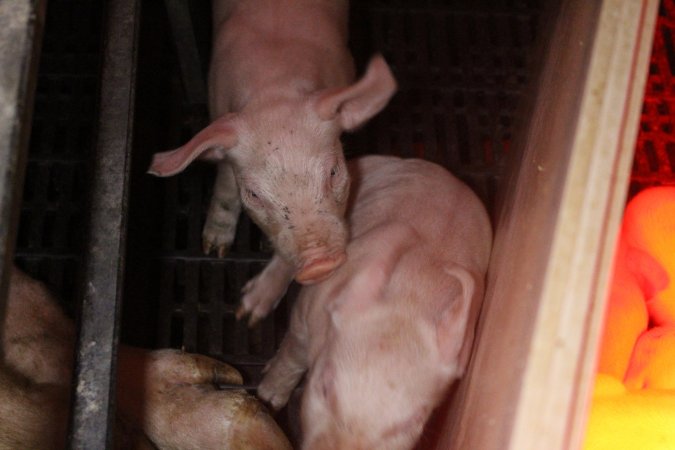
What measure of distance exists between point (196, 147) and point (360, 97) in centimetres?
50

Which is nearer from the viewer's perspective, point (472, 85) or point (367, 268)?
point (367, 268)

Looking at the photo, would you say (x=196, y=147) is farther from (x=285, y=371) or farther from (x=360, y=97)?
(x=285, y=371)

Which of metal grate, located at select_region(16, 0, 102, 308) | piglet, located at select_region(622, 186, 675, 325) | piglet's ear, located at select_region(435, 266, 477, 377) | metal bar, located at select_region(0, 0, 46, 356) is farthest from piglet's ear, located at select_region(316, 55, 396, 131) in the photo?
metal bar, located at select_region(0, 0, 46, 356)

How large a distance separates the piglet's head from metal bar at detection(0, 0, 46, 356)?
3.15 feet

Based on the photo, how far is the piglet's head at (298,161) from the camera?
2102 millimetres

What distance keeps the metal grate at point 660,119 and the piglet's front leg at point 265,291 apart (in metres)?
1.38

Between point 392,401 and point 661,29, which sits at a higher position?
point 661,29

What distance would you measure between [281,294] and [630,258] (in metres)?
1.18

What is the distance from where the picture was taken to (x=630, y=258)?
2.35 metres

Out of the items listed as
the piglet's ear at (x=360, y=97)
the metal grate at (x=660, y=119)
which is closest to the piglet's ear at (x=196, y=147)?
the piglet's ear at (x=360, y=97)

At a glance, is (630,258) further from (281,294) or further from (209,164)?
(209,164)

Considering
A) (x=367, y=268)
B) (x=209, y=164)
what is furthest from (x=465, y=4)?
(x=367, y=268)

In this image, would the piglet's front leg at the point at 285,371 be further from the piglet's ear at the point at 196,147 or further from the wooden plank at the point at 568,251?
the wooden plank at the point at 568,251

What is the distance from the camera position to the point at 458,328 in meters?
1.81
